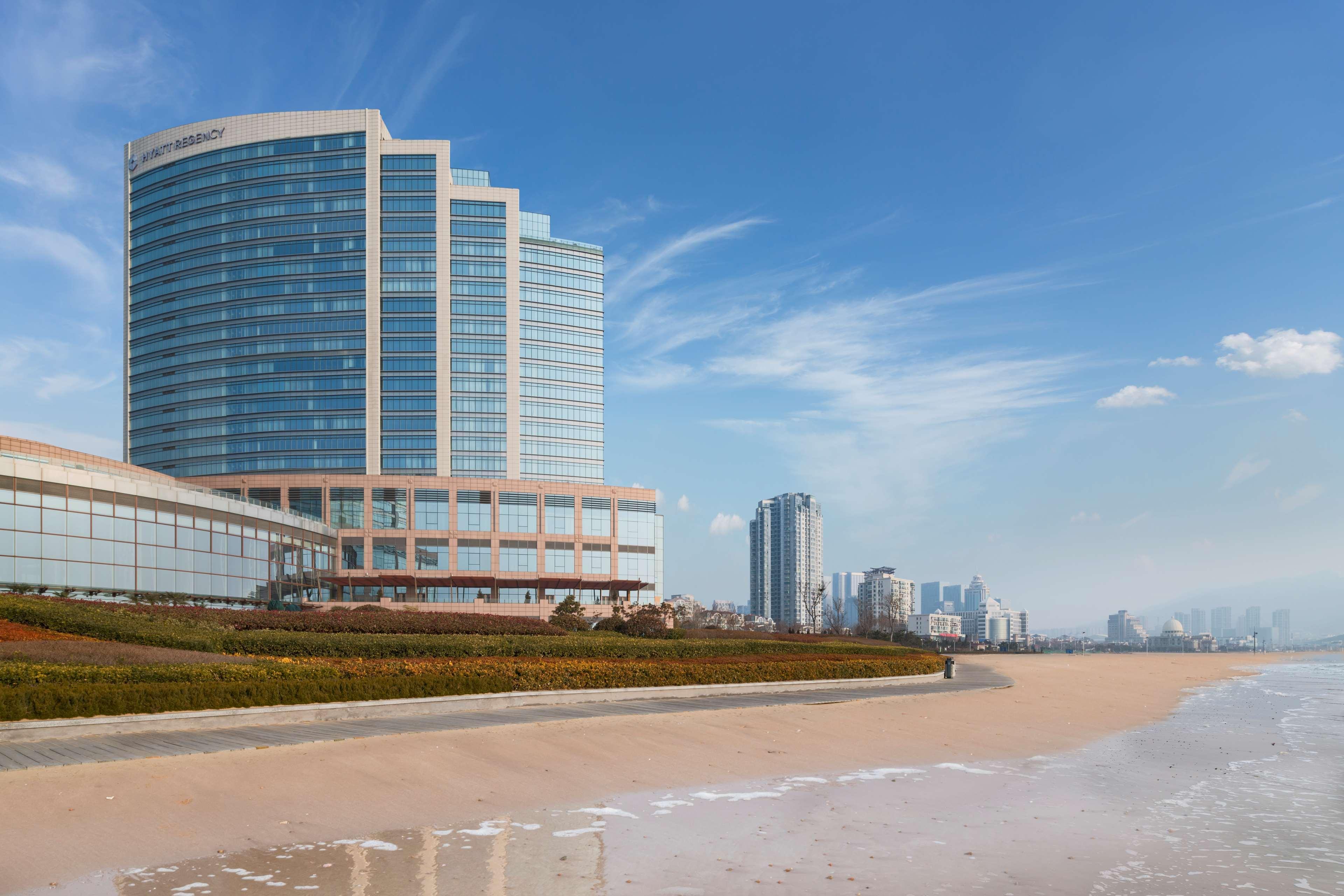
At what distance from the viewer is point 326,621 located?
1357 inches

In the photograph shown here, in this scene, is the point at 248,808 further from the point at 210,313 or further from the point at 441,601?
the point at 210,313

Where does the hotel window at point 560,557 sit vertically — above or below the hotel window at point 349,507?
below

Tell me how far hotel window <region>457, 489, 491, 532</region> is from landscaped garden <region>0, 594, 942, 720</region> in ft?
220

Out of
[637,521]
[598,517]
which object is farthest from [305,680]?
[637,521]

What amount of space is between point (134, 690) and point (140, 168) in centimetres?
14267

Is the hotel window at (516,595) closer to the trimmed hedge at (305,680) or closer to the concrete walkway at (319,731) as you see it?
the trimmed hedge at (305,680)

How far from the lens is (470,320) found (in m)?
126

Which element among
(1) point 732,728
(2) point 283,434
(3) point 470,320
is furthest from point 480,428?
(1) point 732,728

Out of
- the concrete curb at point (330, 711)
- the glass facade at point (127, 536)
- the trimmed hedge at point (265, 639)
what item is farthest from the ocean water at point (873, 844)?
the glass facade at point (127, 536)

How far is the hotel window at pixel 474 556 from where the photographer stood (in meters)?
108

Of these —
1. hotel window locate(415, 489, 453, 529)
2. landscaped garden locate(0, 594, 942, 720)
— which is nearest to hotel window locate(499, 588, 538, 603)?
hotel window locate(415, 489, 453, 529)

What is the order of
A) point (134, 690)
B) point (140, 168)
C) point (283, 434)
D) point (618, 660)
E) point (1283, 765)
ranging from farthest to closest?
point (140, 168) < point (283, 434) < point (618, 660) < point (1283, 765) < point (134, 690)

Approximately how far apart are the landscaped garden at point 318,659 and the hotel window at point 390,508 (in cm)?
6788

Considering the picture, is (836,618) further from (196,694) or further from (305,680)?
(196,694)
